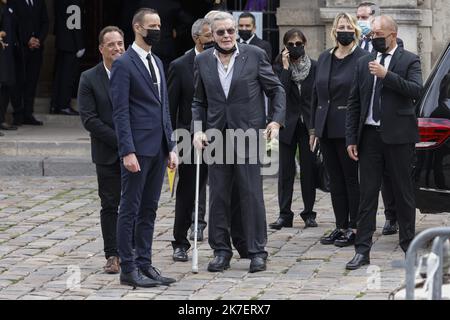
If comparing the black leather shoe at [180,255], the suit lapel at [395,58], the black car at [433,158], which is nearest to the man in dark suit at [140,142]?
the black leather shoe at [180,255]

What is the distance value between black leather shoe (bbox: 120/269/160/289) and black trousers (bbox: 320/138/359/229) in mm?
2509

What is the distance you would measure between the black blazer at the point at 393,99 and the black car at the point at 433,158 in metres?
0.56

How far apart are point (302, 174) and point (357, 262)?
2409mm

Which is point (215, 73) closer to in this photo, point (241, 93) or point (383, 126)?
point (241, 93)

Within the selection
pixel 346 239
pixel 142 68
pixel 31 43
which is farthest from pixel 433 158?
pixel 31 43

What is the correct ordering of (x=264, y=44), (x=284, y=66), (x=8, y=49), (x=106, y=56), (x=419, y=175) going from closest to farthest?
(x=106, y=56)
(x=419, y=175)
(x=284, y=66)
(x=264, y=44)
(x=8, y=49)

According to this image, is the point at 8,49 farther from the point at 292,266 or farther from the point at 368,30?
the point at 292,266

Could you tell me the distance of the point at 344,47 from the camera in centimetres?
1245

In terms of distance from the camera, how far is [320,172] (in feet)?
45.0

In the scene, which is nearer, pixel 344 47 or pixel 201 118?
pixel 201 118

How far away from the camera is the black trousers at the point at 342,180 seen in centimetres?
1243
